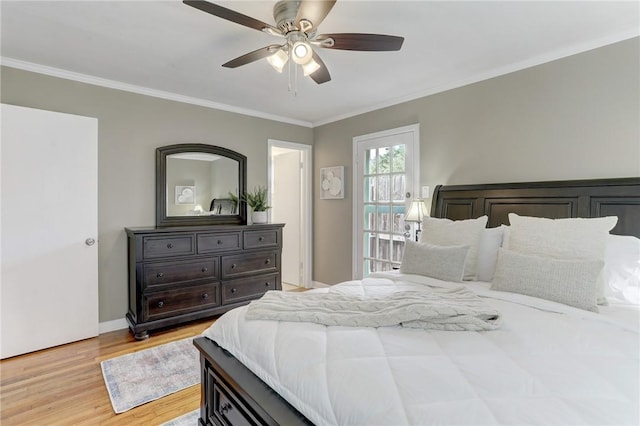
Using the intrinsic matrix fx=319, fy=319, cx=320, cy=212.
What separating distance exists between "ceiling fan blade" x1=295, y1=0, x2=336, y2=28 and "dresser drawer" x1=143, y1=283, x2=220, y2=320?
8.54 ft

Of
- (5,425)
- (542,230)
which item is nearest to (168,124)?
(5,425)

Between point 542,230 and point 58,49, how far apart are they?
12.2 ft

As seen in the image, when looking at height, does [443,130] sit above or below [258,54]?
below

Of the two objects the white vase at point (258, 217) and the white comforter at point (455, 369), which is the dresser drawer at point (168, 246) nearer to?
the white vase at point (258, 217)

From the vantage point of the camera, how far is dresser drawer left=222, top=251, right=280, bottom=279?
3.42m

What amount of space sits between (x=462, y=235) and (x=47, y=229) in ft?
11.3

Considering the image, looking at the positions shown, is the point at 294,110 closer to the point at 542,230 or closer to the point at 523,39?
the point at 523,39

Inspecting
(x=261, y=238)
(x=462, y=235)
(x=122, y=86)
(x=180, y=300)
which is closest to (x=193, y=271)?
(x=180, y=300)

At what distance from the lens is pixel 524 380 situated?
968 millimetres

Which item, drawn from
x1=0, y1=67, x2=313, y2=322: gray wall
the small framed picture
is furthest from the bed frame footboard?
the small framed picture

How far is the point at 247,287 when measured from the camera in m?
3.57

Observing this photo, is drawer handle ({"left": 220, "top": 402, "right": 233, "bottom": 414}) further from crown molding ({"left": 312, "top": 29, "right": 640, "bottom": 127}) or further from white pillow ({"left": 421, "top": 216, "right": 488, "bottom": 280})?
crown molding ({"left": 312, "top": 29, "right": 640, "bottom": 127})

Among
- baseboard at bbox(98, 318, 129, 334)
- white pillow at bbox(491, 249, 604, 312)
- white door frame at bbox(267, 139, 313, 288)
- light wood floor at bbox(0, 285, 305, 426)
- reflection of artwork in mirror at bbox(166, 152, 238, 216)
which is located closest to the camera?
white pillow at bbox(491, 249, 604, 312)

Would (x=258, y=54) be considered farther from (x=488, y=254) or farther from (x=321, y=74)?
(x=488, y=254)
